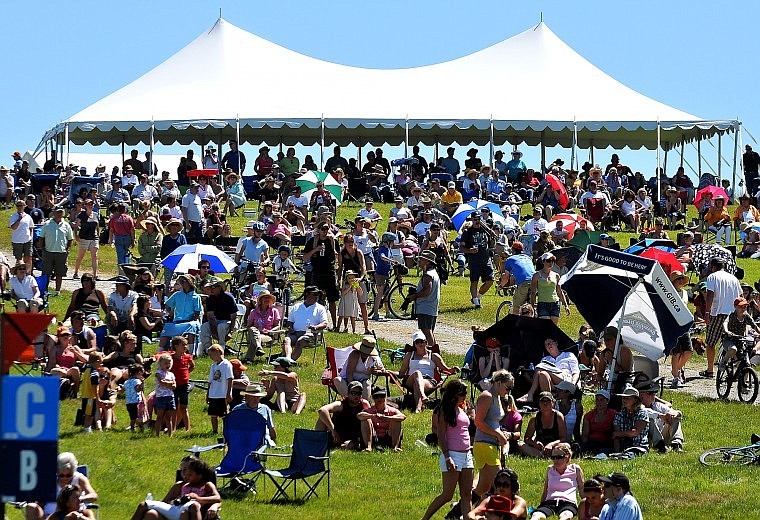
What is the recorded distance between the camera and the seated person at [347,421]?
17.1m

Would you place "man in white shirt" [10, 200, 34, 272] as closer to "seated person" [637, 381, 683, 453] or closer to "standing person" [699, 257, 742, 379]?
"standing person" [699, 257, 742, 379]

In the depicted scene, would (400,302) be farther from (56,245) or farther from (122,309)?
(122,309)

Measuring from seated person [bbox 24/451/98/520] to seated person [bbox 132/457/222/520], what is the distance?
0.45 metres

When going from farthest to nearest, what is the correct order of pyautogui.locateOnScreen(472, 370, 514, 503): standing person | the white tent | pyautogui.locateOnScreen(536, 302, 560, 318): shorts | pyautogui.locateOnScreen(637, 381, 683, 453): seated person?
the white tent
pyautogui.locateOnScreen(536, 302, 560, 318): shorts
pyautogui.locateOnScreen(637, 381, 683, 453): seated person
pyautogui.locateOnScreen(472, 370, 514, 503): standing person

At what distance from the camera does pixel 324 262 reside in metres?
23.8

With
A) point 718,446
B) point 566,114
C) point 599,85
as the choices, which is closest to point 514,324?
point 718,446

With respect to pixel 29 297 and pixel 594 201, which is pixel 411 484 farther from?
pixel 594 201

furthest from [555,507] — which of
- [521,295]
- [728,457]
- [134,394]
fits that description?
[521,295]

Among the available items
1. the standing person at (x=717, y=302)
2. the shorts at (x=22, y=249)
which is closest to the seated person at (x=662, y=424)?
the standing person at (x=717, y=302)

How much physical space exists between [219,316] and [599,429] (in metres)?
6.61

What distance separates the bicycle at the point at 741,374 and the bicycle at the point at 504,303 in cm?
470

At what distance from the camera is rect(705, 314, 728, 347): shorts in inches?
833

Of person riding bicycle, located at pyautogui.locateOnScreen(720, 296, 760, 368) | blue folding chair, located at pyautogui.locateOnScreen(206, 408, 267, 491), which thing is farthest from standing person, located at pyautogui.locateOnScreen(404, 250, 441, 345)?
blue folding chair, located at pyautogui.locateOnScreen(206, 408, 267, 491)

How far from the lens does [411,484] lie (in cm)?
1590
